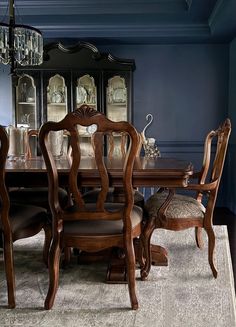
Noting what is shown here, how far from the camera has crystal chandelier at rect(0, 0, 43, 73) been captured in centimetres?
269

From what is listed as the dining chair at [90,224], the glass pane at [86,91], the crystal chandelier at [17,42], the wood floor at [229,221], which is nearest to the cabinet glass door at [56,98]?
the glass pane at [86,91]

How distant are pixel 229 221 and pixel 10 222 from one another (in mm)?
2611

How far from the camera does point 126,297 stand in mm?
1913

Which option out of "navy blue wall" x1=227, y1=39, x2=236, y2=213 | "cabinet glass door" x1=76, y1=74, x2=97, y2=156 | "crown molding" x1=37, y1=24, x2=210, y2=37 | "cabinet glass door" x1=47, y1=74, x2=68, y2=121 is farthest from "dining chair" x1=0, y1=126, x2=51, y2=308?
"navy blue wall" x1=227, y1=39, x2=236, y2=213

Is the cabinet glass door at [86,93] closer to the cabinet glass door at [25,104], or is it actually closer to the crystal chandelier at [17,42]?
the cabinet glass door at [25,104]

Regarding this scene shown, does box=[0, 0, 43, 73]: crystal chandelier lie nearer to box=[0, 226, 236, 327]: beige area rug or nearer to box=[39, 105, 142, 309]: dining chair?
box=[39, 105, 142, 309]: dining chair

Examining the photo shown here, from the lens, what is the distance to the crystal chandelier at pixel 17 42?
269cm

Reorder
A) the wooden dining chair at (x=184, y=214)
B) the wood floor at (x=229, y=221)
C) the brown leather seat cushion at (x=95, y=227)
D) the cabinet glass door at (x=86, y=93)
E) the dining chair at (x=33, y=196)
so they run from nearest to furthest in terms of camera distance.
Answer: the brown leather seat cushion at (x=95, y=227) < the wooden dining chair at (x=184, y=214) < the dining chair at (x=33, y=196) < the wood floor at (x=229, y=221) < the cabinet glass door at (x=86, y=93)

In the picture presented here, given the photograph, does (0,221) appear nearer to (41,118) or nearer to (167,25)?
(41,118)

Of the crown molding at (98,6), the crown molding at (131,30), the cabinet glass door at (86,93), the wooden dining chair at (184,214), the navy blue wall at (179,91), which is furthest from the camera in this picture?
the navy blue wall at (179,91)

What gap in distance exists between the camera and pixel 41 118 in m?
4.23

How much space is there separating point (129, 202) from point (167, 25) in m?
2.91

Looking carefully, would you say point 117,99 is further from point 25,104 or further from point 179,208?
point 179,208

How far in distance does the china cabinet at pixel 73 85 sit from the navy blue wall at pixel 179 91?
0.36 metres
